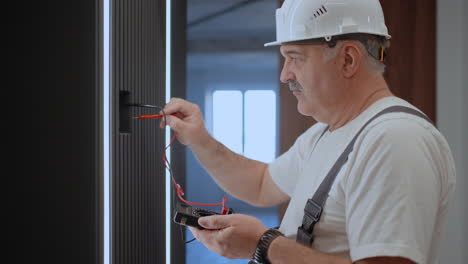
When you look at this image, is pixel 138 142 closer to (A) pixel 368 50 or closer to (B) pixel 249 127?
(A) pixel 368 50

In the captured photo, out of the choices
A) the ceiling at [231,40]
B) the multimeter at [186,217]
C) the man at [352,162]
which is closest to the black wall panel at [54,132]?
the multimeter at [186,217]

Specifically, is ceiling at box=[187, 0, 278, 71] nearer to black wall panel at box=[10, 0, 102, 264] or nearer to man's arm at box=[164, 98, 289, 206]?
man's arm at box=[164, 98, 289, 206]

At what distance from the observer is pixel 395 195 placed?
2.60 ft

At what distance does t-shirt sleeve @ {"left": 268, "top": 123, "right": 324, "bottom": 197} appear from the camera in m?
1.34

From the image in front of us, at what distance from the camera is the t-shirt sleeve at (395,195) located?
0.79m

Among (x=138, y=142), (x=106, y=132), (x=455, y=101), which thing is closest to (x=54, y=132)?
(x=106, y=132)

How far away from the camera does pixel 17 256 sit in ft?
3.41

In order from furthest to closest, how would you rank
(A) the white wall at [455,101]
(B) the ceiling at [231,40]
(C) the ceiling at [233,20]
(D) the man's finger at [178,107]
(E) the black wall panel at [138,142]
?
(B) the ceiling at [231,40] → (C) the ceiling at [233,20] → (A) the white wall at [455,101] → (D) the man's finger at [178,107] → (E) the black wall panel at [138,142]

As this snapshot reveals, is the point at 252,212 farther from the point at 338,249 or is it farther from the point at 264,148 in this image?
the point at 338,249

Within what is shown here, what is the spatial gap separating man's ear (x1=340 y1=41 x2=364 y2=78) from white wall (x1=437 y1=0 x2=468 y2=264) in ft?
4.72

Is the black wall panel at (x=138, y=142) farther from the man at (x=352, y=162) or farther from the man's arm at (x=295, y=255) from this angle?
the man's arm at (x=295, y=255)

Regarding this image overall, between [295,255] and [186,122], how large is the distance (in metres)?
0.58

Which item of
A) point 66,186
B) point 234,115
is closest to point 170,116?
point 66,186

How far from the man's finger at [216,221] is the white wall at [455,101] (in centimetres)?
164
